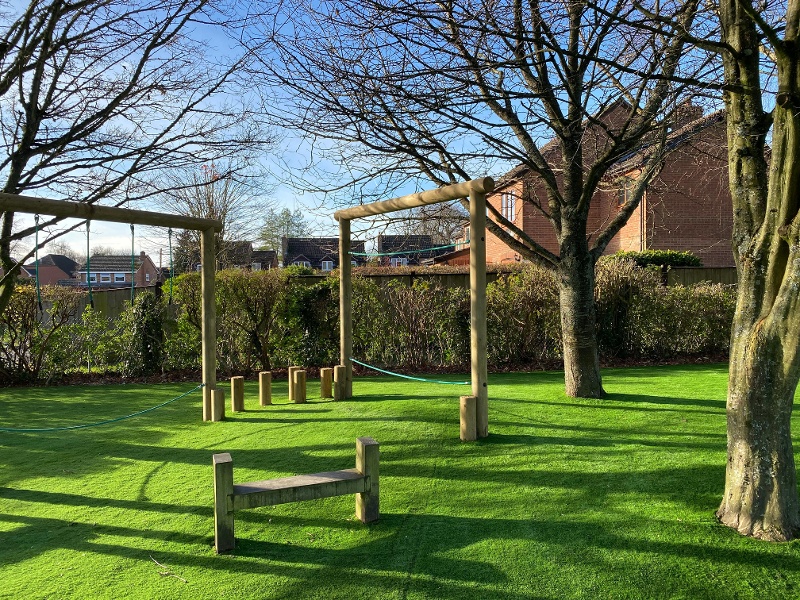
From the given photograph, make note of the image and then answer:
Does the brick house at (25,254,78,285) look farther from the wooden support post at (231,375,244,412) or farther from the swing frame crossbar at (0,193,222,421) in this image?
the wooden support post at (231,375,244,412)

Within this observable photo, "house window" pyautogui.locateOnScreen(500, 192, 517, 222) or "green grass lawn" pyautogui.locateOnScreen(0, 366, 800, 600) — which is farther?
"house window" pyautogui.locateOnScreen(500, 192, 517, 222)

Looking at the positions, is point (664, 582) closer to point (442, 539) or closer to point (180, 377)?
point (442, 539)

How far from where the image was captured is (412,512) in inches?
160

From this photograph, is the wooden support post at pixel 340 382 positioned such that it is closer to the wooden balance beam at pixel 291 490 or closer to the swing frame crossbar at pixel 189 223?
the swing frame crossbar at pixel 189 223

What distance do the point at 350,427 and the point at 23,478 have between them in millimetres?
3063

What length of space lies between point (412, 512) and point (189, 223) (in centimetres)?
477

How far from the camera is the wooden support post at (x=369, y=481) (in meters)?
3.93

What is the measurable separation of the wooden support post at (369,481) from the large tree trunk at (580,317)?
3954 millimetres

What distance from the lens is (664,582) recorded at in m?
3.05

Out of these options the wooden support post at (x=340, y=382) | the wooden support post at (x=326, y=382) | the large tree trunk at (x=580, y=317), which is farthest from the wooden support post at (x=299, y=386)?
the large tree trunk at (x=580, y=317)

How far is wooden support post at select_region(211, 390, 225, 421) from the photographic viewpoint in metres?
6.96

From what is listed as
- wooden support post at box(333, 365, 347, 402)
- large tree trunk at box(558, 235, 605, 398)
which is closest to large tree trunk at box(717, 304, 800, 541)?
large tree trunk at box(558, 235, 605, 398)

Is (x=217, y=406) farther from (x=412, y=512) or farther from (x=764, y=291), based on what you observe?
(x=764, y=291)

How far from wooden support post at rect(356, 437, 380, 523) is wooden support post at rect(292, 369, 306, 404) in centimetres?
389
